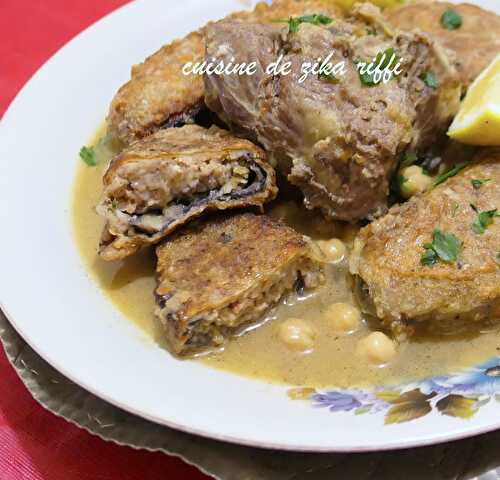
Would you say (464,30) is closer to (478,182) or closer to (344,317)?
(478,182)

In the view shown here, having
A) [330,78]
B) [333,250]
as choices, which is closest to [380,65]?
[330,78]

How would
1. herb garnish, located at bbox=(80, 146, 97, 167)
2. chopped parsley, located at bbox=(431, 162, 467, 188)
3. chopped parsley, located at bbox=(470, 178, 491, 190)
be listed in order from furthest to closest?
herb garnish, located at bbox=(80, 146, 97, 167) → chopped parsley, located at bbox=(431, 162, 467, 188) → chopped parsley, located at bbox=(470, 178, 491, 190)

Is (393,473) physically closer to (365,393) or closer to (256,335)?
(365,393)

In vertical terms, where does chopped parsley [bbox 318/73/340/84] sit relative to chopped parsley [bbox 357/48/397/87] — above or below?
above

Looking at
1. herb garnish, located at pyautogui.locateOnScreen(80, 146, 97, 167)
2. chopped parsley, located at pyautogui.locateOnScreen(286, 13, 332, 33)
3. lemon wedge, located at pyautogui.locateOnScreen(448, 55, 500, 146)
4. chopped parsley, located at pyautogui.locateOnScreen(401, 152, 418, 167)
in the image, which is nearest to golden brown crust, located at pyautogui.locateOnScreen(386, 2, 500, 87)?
lemon wedge, located at pyautogui.locateOnScreen(448, 55, 500, 146)

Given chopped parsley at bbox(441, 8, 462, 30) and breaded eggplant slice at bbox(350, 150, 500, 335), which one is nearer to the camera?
breaded eggplant slice at bbox(350, 150, 500, 335)

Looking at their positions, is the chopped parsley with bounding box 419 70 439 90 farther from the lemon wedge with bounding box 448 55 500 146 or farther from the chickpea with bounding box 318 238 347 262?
the chickpea with bounding box 318 238 347 262

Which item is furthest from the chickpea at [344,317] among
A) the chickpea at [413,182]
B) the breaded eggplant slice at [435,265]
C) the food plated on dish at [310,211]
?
the chickpea at [413,182]
